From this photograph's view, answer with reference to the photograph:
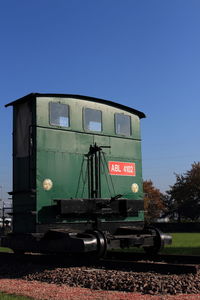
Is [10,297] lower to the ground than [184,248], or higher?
higher

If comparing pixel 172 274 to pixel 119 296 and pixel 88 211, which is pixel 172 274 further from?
pixel 88 211

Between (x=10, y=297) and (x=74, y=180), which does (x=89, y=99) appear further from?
(x=10, y=297)

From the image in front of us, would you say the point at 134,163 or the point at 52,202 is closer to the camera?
the point at 52,202

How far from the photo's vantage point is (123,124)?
40.2ft

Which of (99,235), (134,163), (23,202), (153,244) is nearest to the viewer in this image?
(99,235)

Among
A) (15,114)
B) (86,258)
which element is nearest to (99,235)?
(86,258)

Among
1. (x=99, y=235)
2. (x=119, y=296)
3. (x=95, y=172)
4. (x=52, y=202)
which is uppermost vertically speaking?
(x=95, y=172)

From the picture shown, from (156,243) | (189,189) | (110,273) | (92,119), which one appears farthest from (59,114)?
(189,189)

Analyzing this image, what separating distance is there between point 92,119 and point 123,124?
1149 mm

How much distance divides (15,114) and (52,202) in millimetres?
2706

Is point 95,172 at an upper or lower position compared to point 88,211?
upper

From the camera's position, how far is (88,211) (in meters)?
10.4

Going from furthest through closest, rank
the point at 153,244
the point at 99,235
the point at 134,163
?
the point at 134,163
the point at 153,244
the point at 99,235

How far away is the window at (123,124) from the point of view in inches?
475
